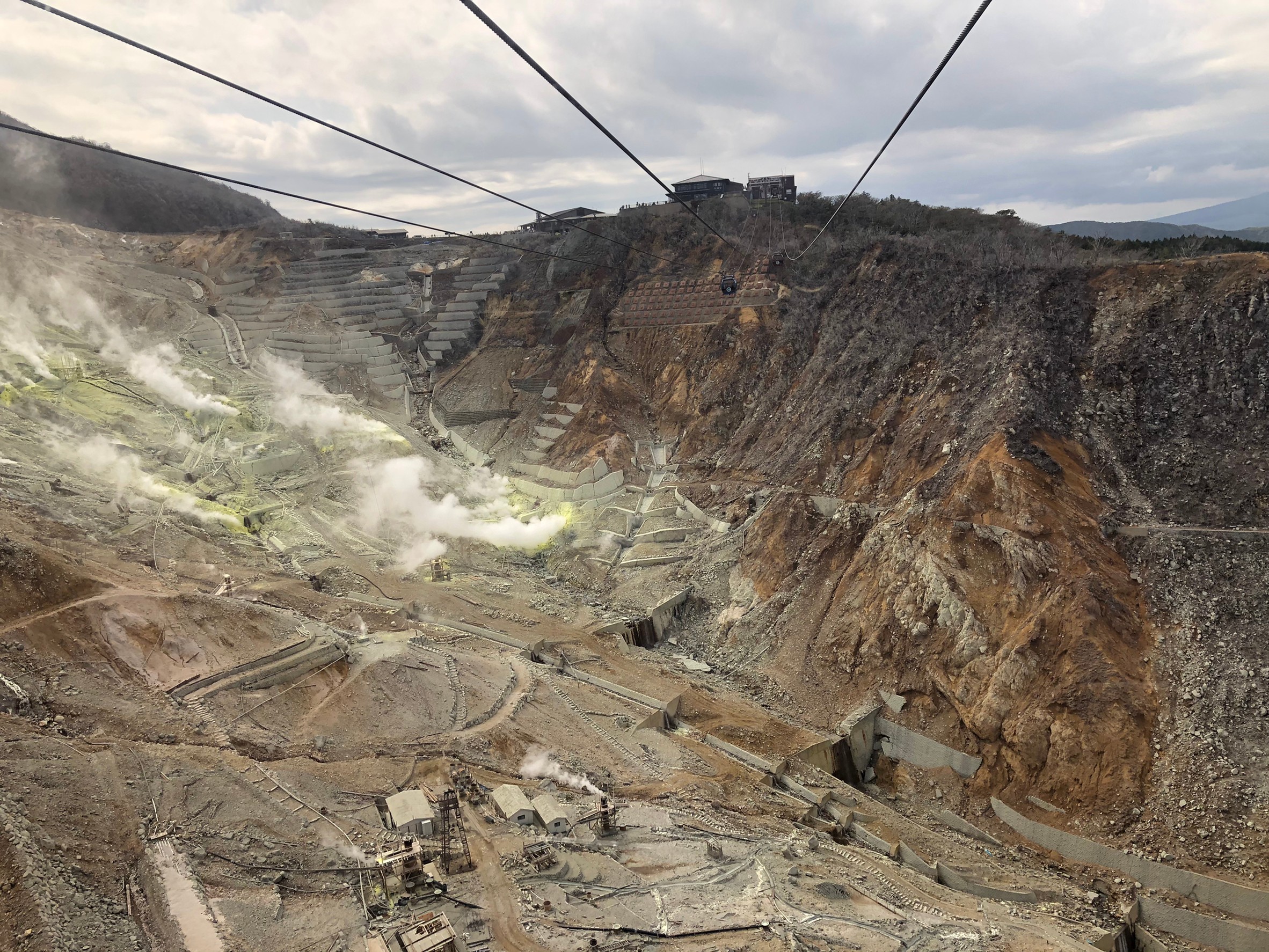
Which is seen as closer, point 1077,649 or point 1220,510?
point 1077,649

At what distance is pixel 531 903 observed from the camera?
1427cm

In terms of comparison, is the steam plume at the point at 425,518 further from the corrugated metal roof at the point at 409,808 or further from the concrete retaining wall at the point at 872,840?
the concrete retaining wall at the point at 872,840

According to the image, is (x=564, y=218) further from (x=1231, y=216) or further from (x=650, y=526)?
(x=1231, y=216)

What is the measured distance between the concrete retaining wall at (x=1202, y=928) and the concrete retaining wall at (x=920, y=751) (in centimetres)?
509

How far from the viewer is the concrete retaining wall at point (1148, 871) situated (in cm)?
1694

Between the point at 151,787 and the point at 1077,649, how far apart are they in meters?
21.9

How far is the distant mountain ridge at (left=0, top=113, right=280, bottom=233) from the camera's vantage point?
78312mm

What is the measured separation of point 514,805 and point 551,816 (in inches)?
34.9

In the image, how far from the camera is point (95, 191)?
268ft

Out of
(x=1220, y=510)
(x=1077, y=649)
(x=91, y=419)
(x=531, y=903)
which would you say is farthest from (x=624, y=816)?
(x=91, y=419)

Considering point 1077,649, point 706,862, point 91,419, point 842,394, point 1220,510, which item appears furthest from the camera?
point 91,419

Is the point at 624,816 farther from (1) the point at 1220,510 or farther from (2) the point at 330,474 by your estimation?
(2) the point at 330,474

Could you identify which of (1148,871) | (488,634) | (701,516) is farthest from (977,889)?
(701,516)

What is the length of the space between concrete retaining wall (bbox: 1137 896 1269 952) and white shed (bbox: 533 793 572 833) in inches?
517
